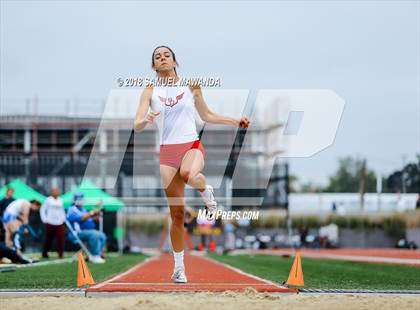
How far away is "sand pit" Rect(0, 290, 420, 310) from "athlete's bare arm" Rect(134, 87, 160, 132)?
1.55m

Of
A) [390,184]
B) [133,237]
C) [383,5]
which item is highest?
[383,5]

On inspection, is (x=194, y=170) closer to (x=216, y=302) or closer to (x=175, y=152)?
(x=175, y=152)

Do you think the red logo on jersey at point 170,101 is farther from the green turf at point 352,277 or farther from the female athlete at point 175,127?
the green turf at point 352,277

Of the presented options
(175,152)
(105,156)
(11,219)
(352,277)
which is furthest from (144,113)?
(105,156)

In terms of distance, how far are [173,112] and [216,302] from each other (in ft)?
6.60

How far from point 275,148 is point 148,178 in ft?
39.1

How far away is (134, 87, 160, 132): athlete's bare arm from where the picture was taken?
6977 millimetres

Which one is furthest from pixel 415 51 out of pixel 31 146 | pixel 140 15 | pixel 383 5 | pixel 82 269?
pixel 31 146

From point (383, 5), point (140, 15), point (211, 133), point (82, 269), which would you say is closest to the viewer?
point (82, 269)

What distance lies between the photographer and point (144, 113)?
7.11 m

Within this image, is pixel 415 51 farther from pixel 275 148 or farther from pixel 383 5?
pixel 275 148

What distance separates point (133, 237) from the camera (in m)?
36.0

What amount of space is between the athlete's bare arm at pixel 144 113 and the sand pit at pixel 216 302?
Answer: 5.10 feet

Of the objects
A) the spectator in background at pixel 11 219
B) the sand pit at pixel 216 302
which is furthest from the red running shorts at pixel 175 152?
the spectator in background at pixel 11 219
